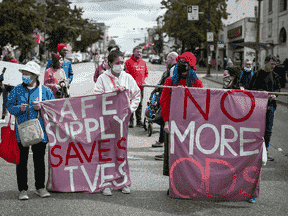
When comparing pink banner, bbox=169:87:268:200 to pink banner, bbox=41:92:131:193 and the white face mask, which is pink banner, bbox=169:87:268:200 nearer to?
pink banner, bbox=41:92:131:193

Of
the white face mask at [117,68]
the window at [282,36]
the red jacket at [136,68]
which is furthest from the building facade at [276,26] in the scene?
the white face mask at [117,68]

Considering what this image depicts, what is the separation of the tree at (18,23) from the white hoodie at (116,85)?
32025 mm

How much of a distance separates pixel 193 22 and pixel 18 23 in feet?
69.9

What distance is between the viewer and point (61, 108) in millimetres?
5043

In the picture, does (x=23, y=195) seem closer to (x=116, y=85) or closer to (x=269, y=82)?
(x=116, y=85)

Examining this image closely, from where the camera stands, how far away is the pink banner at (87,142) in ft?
16.3

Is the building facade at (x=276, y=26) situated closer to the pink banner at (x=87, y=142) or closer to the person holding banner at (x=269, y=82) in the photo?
the person holding banner at (x=269, y=82)

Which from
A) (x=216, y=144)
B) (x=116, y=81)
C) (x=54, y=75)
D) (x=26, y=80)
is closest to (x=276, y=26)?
(x=54, y=75)

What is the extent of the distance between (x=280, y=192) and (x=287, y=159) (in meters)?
2.20

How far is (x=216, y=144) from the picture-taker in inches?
187

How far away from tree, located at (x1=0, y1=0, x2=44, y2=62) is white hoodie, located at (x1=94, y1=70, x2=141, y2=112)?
105 ft

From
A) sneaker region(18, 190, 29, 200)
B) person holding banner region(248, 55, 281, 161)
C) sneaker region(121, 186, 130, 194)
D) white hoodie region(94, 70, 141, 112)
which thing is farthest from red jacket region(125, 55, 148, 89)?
sneaker region(18, 190, 29, 200)

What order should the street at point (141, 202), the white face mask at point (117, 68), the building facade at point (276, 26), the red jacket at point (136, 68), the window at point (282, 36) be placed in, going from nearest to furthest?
the street at point (141, 202) → the white face mask at point (117, 68) → the red jacket at point (136, 68) → the building facade at point (276, 26) → the window at point (282, 36)

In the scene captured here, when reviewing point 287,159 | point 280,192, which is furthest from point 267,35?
point 280,192
